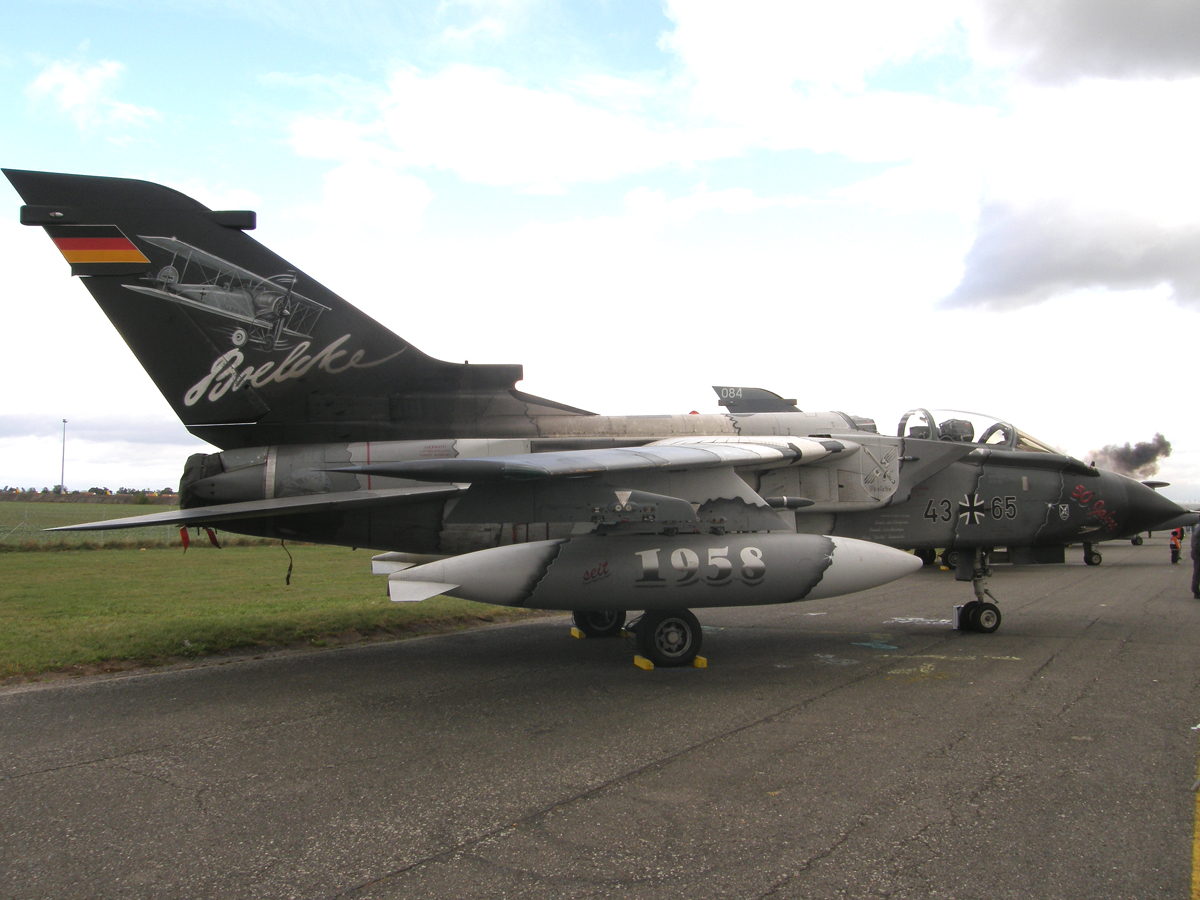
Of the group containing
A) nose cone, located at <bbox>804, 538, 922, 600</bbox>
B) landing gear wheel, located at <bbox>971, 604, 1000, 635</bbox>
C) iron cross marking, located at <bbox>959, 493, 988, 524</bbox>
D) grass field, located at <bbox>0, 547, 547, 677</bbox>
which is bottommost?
grass field, located at <bbox>0, 547, 547, 677</bbox>

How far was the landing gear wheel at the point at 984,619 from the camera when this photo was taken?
9625 millimetres

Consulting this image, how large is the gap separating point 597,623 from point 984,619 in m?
5.05

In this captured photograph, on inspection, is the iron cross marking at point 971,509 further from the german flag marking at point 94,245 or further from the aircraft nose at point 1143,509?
the german flag marking at point 94,245

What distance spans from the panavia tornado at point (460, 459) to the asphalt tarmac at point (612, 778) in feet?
3.28

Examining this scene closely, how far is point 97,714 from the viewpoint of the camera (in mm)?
6047

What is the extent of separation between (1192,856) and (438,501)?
22.2ft

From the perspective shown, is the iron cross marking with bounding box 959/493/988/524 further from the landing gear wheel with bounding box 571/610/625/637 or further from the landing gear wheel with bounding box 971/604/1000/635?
the landing gear wheel with bounding box 571/610/625/637

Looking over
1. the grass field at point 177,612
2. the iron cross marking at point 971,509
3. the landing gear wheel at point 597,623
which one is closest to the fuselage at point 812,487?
the iron cross marking at point 971,509

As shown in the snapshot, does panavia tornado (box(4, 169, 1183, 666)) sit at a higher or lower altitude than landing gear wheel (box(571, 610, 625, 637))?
higher

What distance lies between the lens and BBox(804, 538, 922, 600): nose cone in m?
7.54

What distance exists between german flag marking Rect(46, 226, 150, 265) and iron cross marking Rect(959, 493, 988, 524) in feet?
32.7

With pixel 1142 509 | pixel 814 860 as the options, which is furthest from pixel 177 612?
pixel 1142 509

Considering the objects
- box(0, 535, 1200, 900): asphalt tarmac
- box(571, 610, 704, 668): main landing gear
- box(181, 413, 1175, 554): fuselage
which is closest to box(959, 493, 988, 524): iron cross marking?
box(181, 413, 1175, 554): fuselage

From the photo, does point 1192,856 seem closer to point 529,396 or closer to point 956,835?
point 956,835
